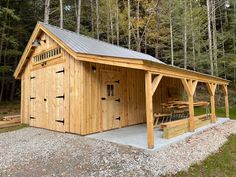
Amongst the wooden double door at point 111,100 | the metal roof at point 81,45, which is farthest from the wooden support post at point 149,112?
the wooden double door at point 111,100

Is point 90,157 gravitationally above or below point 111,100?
below

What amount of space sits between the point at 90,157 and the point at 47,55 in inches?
199

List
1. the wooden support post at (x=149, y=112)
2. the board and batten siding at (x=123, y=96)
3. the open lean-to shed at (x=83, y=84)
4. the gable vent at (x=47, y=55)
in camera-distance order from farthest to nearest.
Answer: the gable vent at (x=47, y=55) → the board and batten siding at (x=123, y=96) → the open lean-to shed at (x=83, y=84) → the wooden support post at (x=149, y=112)

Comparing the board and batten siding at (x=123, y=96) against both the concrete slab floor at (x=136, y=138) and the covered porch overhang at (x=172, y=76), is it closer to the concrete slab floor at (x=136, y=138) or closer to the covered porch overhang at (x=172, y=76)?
the concrete slab floor at (x=136, y=138)

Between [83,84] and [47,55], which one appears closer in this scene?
[83,84]

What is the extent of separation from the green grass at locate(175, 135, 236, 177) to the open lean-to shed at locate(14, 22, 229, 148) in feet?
3.76

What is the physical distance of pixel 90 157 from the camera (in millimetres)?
4777

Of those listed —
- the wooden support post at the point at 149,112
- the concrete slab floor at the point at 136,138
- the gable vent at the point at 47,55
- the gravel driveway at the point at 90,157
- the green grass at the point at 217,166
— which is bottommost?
the green grass at the point at 217,166

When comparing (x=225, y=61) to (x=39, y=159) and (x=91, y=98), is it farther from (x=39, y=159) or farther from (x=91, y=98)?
(x=39, y=159)

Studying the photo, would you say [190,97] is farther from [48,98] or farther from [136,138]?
[48,98]

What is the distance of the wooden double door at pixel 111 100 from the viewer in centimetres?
741

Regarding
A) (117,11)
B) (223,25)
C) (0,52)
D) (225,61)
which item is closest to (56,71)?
(0,52)

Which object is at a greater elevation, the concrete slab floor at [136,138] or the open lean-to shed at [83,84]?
the open lean-to shed at [83,84]

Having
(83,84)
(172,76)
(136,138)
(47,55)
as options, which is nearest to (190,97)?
(172,76)
